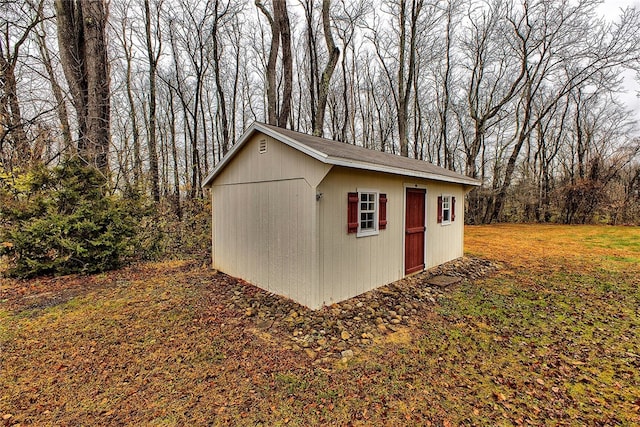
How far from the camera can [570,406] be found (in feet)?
7.99

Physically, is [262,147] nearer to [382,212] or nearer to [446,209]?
[382,212]

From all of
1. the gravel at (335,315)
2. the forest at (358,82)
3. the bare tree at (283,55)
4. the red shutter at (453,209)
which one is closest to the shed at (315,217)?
the gravel at (335,315)

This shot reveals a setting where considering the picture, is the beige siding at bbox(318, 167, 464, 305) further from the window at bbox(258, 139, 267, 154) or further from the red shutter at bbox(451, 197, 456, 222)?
the window at bbox(258, 139, 267, 154)

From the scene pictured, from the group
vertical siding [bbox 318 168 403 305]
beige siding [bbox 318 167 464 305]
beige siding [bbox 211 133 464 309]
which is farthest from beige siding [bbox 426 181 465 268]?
vertical siding [bbox 318 168 403 305]

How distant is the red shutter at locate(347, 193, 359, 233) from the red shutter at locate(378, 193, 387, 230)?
679 millimetres

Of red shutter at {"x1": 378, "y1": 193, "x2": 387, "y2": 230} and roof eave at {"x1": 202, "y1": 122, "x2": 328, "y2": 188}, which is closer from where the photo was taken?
roof eave at {"x1": 202, "y1": 122, "x2": 328, "y2": 188}

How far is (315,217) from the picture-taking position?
423 cm

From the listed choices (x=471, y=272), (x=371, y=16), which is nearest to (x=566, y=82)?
(x=371, y=16)

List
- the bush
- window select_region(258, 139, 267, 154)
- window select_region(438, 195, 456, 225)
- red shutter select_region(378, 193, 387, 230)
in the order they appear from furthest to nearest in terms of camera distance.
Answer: window select_region(438, 195, 456, 225)
the bush
red shutter select_region(378, 193, 387, 230)
window select_region(258, 139, 267, 154)

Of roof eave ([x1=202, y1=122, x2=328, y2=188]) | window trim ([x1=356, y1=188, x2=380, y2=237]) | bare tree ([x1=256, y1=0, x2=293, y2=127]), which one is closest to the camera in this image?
roof eave ([x1=202, y1=122, x2=328, y2=188])

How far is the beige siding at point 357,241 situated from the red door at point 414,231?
0.19 m

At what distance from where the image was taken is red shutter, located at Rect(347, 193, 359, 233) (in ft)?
15.5

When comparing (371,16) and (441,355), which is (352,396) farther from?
(371,16)

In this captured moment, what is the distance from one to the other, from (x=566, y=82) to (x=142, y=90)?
2453 cm
